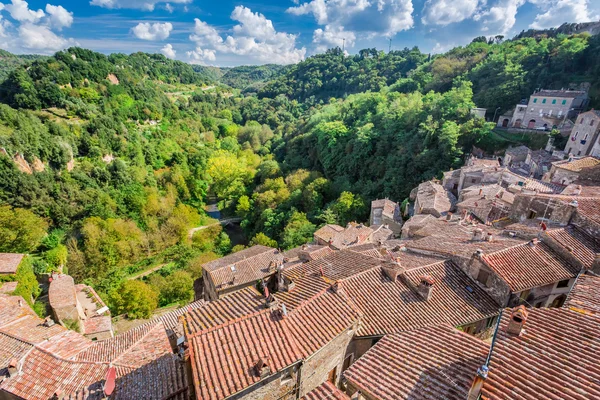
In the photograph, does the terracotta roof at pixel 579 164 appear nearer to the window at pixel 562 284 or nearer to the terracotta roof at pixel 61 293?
the window at pixel 562 284

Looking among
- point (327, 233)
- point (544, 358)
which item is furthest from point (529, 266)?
point (327, 233)

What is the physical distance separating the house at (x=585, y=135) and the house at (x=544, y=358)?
3867 centimetres

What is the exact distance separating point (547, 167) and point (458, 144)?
1308 centimetres

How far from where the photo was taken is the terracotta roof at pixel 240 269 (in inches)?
999

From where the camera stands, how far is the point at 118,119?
6694 centimetres

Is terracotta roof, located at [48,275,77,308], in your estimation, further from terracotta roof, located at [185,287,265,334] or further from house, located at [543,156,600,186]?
house, located at [543,156,600,186]

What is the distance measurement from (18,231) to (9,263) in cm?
1101

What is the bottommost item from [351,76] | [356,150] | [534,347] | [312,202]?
[312,202]

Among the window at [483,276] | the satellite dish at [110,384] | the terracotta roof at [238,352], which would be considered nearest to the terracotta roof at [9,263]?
the satellite dish at [110,384]

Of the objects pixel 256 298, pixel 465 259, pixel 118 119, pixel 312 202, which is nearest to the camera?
pixel 256 298

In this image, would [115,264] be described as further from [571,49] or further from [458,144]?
[571,49]

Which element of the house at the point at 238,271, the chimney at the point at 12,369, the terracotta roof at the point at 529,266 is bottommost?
the house at the point at 238,271

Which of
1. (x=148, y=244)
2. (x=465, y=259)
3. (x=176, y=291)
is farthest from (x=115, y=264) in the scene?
(x=465, y=259)

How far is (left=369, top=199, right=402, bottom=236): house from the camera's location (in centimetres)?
3741
